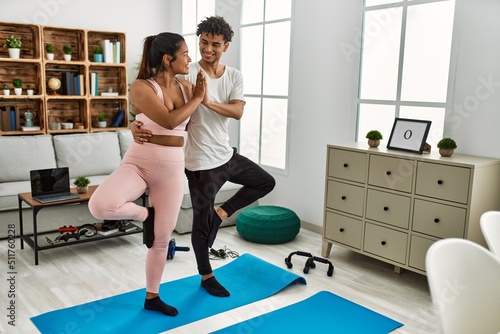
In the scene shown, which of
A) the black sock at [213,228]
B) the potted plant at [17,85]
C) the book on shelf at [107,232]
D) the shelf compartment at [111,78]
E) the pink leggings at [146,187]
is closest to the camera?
the pink leggings at [146,187]

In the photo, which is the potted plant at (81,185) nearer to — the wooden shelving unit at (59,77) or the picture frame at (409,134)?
the wooden shelving unit at (59,77)

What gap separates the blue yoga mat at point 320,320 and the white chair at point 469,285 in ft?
4.34

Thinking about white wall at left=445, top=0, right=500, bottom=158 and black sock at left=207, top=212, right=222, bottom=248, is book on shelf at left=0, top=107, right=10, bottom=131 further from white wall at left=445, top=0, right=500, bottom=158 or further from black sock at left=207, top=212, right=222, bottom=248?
white wall at left=445, top=0, right=500, bottom=158

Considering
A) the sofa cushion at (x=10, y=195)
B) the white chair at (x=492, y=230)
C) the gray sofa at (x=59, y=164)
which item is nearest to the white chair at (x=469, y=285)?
the white chair at (x=492, y=230)

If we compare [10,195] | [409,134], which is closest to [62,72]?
[10,195]

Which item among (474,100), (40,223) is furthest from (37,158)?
(474,100)

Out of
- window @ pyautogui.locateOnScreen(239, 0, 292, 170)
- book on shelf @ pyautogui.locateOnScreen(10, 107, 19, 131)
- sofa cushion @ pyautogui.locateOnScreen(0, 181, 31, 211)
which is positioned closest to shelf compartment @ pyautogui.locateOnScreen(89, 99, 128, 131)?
book on shelf @ pyautogui.locateOnScreen(10, 107, 19, 131)

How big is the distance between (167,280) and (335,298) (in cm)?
115

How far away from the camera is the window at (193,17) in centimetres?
582

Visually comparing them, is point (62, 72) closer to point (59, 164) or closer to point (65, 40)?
point (65, 40)

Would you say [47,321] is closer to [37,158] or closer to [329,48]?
[37,158]

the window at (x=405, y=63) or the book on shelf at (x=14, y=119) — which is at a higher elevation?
the window at (x=405, y=63)

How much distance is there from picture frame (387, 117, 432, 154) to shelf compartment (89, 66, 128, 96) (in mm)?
3558

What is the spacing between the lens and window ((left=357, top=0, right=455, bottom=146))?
3594 millimetres
